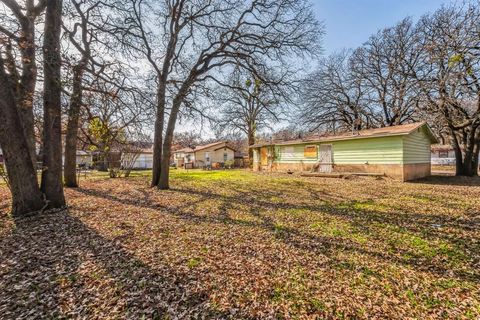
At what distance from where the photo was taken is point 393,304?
2490 mm

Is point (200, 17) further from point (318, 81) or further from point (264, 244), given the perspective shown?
point (318, 81)

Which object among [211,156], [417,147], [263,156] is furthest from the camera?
[211,156]

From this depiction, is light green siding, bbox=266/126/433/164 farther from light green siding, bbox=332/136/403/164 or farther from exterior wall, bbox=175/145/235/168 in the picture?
exterior wall, bbox=175/145/235/168

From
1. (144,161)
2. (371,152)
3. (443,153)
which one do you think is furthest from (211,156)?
(443,153)

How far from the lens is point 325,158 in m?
16.5

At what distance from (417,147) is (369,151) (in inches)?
120

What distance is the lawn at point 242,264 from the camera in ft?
8.05

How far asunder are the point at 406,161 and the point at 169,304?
1436 cm

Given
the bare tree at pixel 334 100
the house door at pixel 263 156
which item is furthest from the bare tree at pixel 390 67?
the house door at pixel 263 156

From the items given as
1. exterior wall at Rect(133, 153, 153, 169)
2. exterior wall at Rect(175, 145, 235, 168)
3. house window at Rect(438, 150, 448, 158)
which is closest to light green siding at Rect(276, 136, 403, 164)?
exterior wall at Rect(175, 145, 235, 168)

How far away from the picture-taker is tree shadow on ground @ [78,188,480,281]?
11.4ft

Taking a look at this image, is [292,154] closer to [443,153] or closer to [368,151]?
[368,151]

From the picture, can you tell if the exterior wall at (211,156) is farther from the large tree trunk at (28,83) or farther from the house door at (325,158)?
the large tree trunk at (28,83)

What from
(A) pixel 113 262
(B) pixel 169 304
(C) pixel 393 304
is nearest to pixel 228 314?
(B) pixel 169 304
